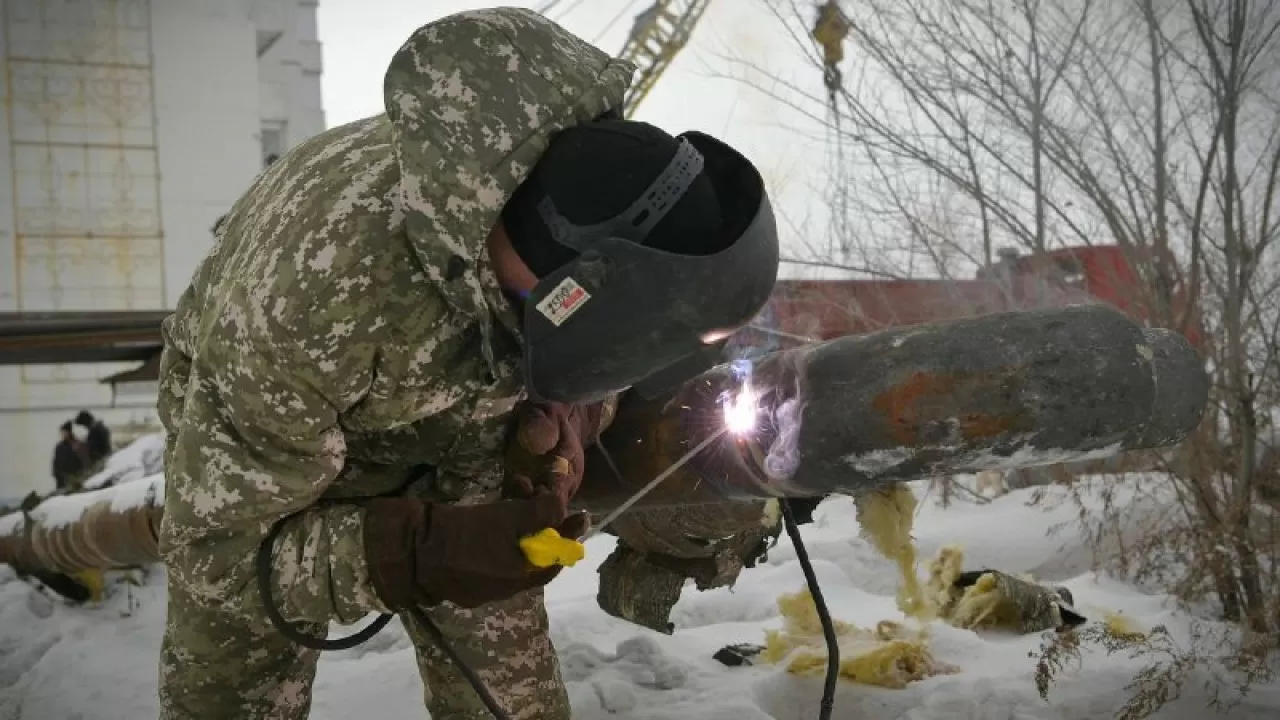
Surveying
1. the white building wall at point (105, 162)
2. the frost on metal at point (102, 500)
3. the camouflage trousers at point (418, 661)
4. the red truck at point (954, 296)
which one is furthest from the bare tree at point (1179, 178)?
the white building wall at point (105, 162)

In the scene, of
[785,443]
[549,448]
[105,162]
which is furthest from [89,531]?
[105,162]

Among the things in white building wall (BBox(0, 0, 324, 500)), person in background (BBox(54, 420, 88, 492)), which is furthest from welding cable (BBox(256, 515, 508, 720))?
white building wall (BBox(0, 0, 324, 500))

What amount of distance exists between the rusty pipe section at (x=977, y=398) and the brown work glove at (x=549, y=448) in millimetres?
339

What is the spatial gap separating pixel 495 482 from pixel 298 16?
14.6m

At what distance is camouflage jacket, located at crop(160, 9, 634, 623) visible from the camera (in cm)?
140

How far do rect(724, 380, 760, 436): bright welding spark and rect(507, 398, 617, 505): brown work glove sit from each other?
28cm

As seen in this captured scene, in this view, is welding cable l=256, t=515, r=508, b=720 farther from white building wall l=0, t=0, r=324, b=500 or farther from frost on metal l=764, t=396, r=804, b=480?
white building wall l=0, t=0, r=324, b=500

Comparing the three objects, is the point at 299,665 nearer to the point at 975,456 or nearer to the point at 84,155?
the point at 975,456

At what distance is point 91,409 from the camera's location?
467 inches

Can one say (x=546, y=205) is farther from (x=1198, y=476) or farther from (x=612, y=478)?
(x=1198, y=476)

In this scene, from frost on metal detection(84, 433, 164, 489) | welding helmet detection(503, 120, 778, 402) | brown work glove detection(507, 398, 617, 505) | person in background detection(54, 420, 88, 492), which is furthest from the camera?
person in background detection(54, 420, 88, 492)

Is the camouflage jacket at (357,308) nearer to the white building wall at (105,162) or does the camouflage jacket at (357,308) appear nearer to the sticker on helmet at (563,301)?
the sticker on helmet at (563,301)

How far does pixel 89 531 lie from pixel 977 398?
3.48 m

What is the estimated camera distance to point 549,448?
1681 millimetres
